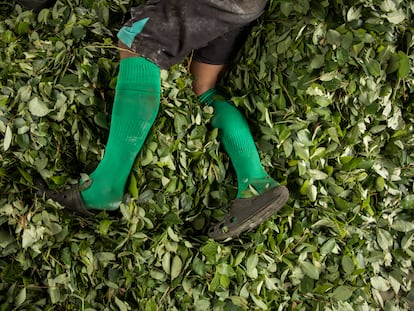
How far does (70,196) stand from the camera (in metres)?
1.30

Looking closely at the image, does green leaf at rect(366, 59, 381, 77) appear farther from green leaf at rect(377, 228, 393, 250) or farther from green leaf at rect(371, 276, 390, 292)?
green leaf at rect(371, 276, 390, 292)

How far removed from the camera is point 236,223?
1.32m

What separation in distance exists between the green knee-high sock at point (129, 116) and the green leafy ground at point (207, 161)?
0.05 metres

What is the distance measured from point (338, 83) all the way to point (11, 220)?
872mm

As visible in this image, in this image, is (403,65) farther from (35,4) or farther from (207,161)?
(35,4)

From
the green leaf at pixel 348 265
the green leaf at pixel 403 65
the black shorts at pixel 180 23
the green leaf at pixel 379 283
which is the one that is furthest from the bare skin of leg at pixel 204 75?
the green leaf at pixel 379 283

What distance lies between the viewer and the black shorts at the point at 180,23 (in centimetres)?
119

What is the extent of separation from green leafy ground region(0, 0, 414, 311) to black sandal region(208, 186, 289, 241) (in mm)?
44

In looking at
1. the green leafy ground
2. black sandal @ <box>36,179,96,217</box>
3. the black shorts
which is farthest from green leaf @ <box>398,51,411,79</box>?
black sandal @ <box>36,179,96,217</box>

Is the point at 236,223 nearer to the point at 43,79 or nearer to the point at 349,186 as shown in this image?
Result: the point at 349,186

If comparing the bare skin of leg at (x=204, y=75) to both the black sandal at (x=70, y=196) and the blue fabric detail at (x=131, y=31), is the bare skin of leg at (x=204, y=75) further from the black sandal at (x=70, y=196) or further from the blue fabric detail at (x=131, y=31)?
the black sandal at (x=70, y=196)

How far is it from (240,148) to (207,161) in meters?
0.09

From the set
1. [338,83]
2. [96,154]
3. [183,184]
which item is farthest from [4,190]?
[338,83]

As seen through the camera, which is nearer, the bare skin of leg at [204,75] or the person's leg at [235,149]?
the person's leg at [235,149]
